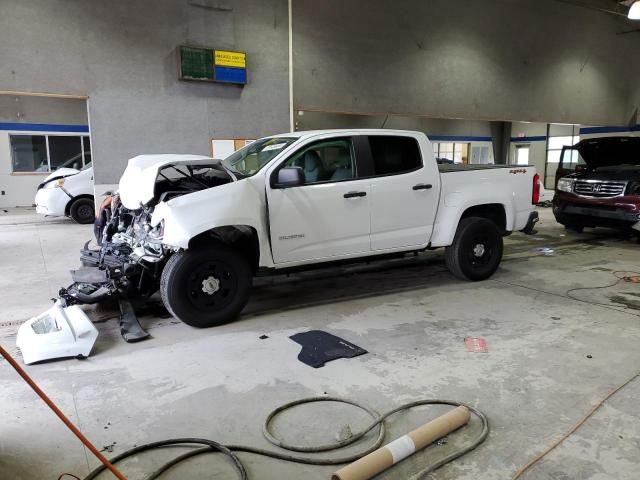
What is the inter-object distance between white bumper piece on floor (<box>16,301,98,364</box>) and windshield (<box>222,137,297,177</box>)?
6.24ft

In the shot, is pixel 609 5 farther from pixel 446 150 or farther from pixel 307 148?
pixel 307 148

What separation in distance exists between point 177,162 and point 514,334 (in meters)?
3.34

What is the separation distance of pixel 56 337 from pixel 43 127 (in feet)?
46.7

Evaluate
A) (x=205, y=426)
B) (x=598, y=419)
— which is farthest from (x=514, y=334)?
(x=205, y=426)

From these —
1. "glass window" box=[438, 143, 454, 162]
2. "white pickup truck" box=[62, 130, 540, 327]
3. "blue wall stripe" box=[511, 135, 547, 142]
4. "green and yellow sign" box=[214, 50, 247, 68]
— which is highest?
"green and yellow sign" box=[214, 50, 247, 68]

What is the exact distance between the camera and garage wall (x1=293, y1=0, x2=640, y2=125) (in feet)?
36.3

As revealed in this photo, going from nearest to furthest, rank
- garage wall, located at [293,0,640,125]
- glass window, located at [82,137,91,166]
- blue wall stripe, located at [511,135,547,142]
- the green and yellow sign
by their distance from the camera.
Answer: the green and yellow sign
garage wall, located at [293,0,640,125]
glass window, located at [82,137,91,166]
blue wall stripe, located at [511,135,547,142]

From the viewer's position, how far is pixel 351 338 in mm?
3979

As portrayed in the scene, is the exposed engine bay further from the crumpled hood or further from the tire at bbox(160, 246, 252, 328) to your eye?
the tire at bbox(160, 246, 252, 328)

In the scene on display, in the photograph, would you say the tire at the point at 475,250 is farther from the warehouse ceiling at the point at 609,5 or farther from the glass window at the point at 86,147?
the glass window at the point at 86,147

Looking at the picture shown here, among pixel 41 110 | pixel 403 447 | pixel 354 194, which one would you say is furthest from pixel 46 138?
pixel 403 447

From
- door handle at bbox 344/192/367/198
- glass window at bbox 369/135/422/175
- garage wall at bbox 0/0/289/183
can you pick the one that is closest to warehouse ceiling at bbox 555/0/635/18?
garage wall at bbox 0/0/289/183

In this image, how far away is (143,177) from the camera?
4254mm

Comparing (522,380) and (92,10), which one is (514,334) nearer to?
(522,380)
